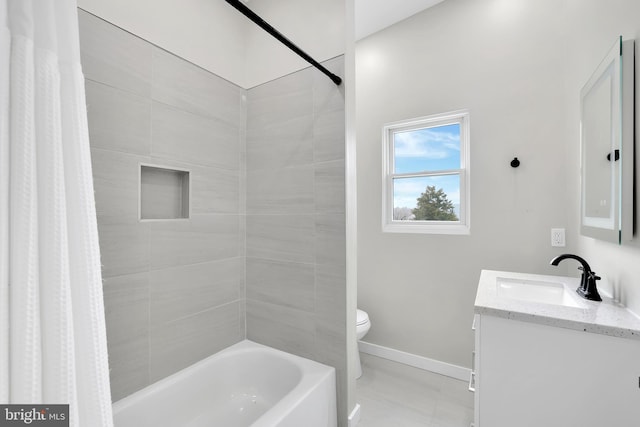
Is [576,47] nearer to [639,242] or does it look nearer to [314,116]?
[639,242]

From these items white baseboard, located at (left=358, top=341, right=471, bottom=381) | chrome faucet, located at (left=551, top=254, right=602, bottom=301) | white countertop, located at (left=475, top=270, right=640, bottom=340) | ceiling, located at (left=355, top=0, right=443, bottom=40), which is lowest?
white baseboard, located at (left=358, top=341, right=471, bottom=381)

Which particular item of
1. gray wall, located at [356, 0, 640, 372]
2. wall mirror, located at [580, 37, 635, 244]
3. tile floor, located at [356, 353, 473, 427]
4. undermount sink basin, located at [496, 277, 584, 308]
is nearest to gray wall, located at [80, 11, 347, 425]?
tile floor, located at [356, 353, 473, 427]

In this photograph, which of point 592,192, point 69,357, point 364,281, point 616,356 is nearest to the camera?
point 69,357

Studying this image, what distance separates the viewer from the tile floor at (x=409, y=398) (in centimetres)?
182

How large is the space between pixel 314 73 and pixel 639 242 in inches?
66.4

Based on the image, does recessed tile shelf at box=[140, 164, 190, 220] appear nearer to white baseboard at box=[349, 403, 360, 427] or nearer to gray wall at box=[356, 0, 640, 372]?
white baseboard at box=[349, 403, 360, 427]

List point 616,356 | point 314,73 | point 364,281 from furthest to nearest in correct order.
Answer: point 364,281, point 314,73, point 616,356

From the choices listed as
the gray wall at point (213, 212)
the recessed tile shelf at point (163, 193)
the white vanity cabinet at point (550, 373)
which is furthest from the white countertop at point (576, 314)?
the recessed tile shelf at point (163, 193)

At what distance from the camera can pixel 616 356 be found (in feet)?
3.22

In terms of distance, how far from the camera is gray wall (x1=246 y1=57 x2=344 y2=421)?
162 cm

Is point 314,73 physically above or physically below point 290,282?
above

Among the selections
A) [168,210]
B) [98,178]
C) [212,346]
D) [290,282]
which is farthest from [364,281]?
[98,178]

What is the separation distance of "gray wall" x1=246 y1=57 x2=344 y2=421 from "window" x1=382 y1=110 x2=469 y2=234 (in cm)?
110

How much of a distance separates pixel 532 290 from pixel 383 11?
2.39m
